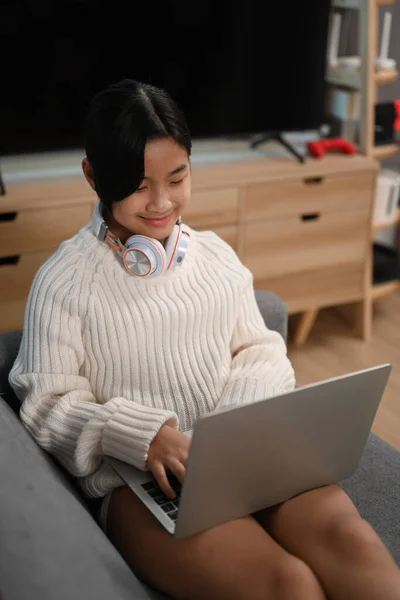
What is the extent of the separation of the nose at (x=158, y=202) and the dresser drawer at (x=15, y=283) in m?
1.00

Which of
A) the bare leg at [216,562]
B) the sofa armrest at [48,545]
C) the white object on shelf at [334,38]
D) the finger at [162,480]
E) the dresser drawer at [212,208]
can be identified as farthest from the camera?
the white object on shelf at [334,38]

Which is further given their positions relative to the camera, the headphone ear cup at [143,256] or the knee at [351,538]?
the headphone ear cup at [143,256]

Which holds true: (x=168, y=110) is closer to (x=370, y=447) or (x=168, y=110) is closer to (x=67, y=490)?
(x=67, y=490)

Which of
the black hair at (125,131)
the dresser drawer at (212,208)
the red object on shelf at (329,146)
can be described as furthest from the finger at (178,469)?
the red object on shelf at (329,146)

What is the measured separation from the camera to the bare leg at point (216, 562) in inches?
41.4

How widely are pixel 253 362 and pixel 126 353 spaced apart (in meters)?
0.26

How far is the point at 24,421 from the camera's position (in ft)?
4.17

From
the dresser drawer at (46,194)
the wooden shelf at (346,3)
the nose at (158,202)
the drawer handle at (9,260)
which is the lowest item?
the drawer handle at (9,260)

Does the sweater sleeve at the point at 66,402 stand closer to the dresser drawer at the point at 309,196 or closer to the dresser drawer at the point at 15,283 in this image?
the dresser drawer at the point at 15,283

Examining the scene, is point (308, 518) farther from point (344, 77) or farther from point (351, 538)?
point (344, 77)

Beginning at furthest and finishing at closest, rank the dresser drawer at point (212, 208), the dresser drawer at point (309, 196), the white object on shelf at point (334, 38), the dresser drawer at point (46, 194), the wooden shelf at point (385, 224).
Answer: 1. the wooden shelf at point (385, 224)
2. the white object on shelf at point (334, 38)
3. the dresser drawer at point (309, 196)
4. the dresser drawer at point (212, 208)
5. the dresser drawer at point (46, 194)

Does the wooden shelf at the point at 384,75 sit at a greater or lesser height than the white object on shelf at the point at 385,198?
greater

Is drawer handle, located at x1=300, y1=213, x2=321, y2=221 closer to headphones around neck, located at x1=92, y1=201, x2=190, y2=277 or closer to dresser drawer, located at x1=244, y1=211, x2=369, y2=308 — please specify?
dresser drawer, located at x1=244, y1=211, x2=369, y2=308

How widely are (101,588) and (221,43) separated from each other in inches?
75.0
